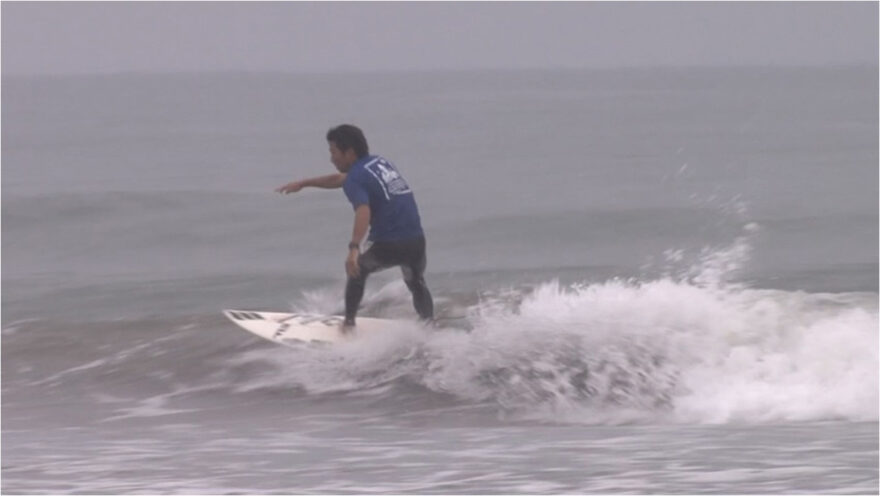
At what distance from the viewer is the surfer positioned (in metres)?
10.5

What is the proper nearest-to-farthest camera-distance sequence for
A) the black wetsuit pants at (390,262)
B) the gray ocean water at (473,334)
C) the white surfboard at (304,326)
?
the gray ocean water at (473,334) < the black wetsuit pants at (390,262) < the white surfboard at (304,326)

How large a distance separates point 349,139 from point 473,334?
5.48 ft

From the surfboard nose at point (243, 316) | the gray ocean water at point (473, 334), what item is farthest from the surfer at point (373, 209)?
the surfboard nose at point (243, 316)

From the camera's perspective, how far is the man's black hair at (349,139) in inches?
418

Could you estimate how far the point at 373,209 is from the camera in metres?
10.7

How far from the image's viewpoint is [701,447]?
341 inches

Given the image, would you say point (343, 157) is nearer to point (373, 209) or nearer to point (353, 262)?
point (373, 209)

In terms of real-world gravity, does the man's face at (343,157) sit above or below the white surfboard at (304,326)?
above

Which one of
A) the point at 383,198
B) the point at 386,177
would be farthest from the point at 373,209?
the point at 386,177

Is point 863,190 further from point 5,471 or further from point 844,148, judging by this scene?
point 5,471

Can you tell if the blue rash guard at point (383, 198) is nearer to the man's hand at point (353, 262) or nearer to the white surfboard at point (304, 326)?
the man's hand at point (353, 262)

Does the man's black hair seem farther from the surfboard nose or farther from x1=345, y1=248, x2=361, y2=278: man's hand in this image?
the surfboard nose

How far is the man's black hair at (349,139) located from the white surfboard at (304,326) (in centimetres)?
139

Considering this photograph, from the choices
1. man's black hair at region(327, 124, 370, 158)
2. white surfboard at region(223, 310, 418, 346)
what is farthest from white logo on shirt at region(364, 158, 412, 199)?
white surfboard at region(223, 310, 418, 346)
